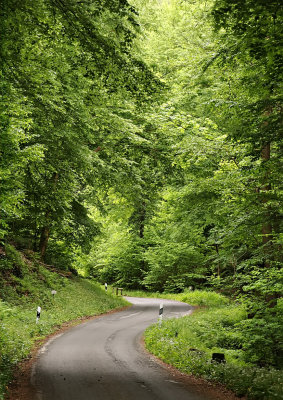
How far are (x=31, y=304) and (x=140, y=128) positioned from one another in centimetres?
896

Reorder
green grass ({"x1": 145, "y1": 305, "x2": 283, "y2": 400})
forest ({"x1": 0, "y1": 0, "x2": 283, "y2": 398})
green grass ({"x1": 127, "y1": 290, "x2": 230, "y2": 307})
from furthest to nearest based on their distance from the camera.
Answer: green grass ({"x1": 127, "y1": 290, "x2": 230, "y2": 307}), green grass ({"x1": 145, "y1": 305, "x2": 283, "y2": 400}), forest ({"x1": 0, "y1": 0, "x2": 283, "y2": 398})

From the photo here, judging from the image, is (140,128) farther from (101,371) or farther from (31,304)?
(31,304)

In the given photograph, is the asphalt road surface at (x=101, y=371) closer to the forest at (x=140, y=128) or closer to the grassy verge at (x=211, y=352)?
the grassy verge at (x=211, y=352)

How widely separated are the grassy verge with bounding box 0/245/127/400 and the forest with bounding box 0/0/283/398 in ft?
2.82

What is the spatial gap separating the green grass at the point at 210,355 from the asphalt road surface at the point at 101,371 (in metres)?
0.54

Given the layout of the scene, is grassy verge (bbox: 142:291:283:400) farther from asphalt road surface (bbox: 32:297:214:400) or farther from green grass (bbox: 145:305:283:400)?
asphalt road surface (bbox: 32:297:214:400)

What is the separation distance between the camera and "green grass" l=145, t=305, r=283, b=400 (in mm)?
6945

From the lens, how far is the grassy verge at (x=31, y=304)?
29.9ft

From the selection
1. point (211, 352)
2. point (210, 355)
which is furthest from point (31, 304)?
point (210, 355)

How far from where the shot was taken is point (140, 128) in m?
13.2

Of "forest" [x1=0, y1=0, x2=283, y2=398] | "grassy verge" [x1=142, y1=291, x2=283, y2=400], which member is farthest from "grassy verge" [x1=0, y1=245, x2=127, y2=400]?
"grassy verge" [x1=142, y1=291, x2=283, y2=400]

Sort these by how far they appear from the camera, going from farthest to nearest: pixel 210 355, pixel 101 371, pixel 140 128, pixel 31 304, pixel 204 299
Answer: pixel 204 299 < pixel 31 304 < pixel 140 128 < pixel 210 355 < pixel 101 371

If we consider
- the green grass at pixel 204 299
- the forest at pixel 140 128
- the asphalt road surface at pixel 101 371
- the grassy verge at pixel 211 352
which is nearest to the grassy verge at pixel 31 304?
the asphalt road surface at pixel 101 371

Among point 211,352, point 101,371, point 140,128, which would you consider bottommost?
point 101,371
